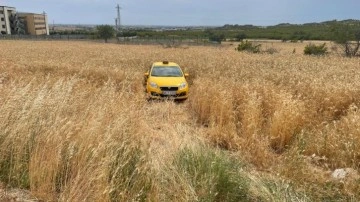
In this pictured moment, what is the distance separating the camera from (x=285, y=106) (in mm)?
6215

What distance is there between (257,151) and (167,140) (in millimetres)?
1672

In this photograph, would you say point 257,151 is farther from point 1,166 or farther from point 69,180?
point 1,166

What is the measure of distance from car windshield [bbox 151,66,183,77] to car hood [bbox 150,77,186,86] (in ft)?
1.45

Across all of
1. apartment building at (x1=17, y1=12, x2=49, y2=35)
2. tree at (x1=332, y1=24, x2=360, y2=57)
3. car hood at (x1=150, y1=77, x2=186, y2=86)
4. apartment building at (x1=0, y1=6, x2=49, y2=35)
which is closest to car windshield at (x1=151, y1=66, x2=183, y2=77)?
car hood at (x1=150, y1=77, x2=186, y2=86)

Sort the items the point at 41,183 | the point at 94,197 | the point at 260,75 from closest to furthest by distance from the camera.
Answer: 1. the point at 94,197
2. the point at 41,183
3. the point at 260,75

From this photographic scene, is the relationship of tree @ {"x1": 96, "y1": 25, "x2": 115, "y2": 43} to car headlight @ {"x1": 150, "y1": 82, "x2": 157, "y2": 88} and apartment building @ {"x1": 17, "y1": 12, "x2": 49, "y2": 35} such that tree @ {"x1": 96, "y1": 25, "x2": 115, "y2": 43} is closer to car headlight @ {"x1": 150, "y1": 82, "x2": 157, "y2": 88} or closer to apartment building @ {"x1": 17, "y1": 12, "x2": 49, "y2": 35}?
apartment building @ {"x1": 17, "y1": 12, "x2": 49, "y2": 35}

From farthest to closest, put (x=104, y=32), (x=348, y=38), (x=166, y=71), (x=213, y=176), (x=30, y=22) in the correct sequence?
(x=30, y=22) < (x=104, y=32) < (x=348, y=38) < (x=166, y=71) < (x=213, y=176)

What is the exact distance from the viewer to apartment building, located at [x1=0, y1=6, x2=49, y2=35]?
94.6 metres

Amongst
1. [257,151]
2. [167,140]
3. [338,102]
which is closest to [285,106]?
[257,151]

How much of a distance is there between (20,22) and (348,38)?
379 feet

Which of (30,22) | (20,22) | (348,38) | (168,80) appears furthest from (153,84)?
(20,22)

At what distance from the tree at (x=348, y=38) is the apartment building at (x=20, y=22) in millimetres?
102334

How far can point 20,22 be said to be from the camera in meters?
107

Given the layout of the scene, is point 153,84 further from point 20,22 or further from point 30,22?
point 20,22
